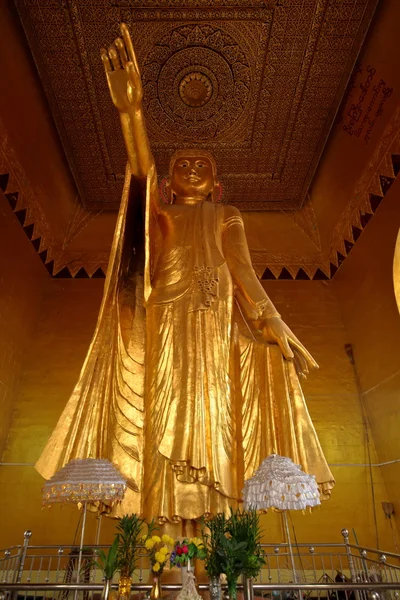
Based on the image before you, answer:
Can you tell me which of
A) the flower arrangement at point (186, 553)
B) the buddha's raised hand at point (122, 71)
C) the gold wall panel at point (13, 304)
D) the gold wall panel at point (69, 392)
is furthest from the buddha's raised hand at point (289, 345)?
the gold wall panel at point (13, 304)

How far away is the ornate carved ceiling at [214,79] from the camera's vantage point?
4.53 meters

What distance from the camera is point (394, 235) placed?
14.8ft

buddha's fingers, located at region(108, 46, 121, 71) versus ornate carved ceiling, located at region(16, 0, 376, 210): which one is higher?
ornate carved ceiling, located at region(16, 0, 376, 210)

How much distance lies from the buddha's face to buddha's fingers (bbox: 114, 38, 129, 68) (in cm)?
122

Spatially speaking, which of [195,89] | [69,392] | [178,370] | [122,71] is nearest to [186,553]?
[178,370]

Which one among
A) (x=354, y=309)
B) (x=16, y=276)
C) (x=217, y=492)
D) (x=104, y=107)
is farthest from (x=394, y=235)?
(x=16, y=276)

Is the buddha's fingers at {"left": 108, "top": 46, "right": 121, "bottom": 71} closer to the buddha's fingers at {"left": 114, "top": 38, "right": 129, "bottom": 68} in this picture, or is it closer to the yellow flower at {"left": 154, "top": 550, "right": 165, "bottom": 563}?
the buddha's fingers at {"left": 114, "top": 38, "right": 129, "bottom": 68}

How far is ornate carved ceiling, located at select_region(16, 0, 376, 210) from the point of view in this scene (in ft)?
14.9

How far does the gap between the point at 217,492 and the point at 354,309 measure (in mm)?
3408

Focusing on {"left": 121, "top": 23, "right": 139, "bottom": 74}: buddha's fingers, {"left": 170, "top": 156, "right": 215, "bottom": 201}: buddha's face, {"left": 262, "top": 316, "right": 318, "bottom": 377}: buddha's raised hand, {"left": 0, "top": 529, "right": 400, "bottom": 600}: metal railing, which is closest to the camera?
{"left": 121, "top": 23, "right": 139, "bottom": 74}: buddha's fingers

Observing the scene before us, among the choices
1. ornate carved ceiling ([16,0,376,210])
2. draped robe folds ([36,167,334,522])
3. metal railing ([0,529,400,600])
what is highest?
ornate carved ceiling ([16,0,376,210])

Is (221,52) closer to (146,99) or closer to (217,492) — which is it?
(146,99)

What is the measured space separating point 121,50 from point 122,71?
0.46 ft

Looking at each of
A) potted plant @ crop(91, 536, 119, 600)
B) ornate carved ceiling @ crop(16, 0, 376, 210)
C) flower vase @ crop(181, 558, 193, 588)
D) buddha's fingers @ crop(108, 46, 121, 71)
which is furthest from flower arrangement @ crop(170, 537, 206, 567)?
ornate carved ceiling @ crop(16, 0, 376, 210)
